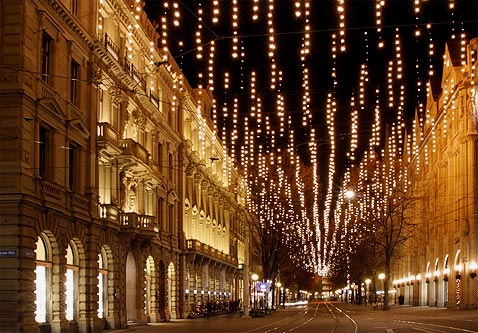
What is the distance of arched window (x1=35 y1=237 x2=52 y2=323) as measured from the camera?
107ft

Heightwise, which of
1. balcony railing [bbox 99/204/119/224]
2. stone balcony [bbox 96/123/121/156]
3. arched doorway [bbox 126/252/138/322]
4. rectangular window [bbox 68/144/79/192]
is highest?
stone balcony [bbox 96/123/121/156]

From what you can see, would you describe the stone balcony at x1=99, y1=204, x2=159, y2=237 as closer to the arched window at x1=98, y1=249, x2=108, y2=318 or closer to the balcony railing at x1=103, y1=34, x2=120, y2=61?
the arched window at x1=98, y1=249, x2=108, y2=318

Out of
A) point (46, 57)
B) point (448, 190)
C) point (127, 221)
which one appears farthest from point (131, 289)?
point (448, 190)

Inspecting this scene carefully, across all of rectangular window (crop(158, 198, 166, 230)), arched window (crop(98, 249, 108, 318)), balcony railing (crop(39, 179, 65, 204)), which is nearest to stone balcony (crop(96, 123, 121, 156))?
arched window (crop(98, 249, 108, 318))

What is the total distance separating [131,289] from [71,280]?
11.2 metres

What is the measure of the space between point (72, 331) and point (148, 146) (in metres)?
18.5

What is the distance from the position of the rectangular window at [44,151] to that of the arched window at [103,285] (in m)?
8.99

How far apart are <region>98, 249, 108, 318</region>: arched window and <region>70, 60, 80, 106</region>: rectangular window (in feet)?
27.9

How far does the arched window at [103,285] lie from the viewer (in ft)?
136

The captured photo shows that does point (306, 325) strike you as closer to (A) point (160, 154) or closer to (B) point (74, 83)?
(A) point (160, 154)

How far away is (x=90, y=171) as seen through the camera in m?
38.8

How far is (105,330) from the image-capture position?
40812 mm

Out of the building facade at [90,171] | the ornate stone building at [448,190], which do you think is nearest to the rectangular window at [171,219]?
the building facade at [90,171]

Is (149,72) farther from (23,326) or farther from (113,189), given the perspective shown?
(23,326)
